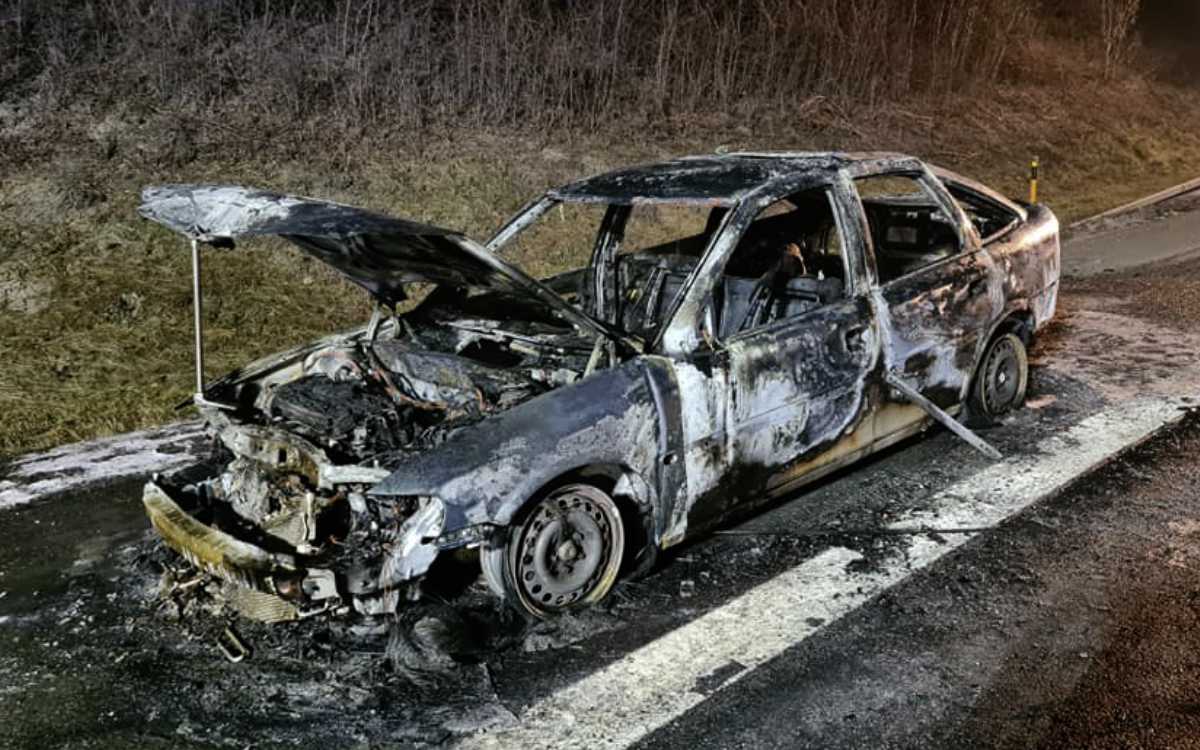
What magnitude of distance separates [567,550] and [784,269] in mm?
2137

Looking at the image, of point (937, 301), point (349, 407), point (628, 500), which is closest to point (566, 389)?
point (628, 500)

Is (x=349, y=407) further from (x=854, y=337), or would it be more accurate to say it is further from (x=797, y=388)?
(x=854, y=337)

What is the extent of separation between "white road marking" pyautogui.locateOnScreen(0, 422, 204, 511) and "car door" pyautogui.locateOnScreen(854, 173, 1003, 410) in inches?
153

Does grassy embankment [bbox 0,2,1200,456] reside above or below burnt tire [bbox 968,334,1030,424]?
below

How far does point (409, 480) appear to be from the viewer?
3615mm

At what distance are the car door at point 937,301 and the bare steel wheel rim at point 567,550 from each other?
1.74 m

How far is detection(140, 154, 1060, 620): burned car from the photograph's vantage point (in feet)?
12.3

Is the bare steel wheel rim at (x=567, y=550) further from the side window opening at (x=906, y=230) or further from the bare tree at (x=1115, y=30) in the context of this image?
the bare tree at (x=1115, y=30)

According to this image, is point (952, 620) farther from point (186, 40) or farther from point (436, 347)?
point (186, 40)

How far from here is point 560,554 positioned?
4.01 m

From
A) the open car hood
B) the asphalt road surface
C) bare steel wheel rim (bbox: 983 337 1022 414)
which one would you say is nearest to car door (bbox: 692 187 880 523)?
the asphalt road surface

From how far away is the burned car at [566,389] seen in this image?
12.3 ft

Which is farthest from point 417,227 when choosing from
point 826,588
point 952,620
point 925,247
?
point 925,247

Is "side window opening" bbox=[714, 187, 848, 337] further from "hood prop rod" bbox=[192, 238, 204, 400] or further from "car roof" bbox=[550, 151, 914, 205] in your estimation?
"hood prop rod" bbox=[192, 238, 204, 400]
